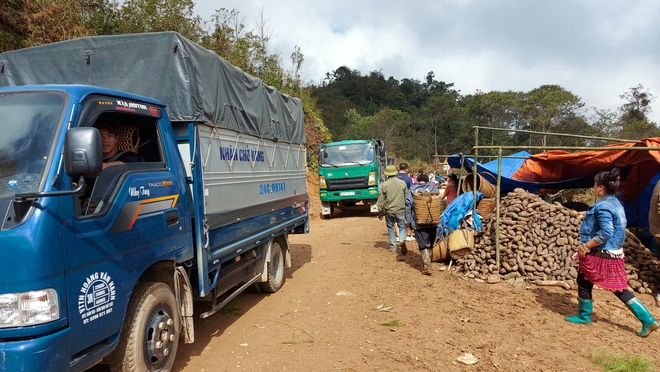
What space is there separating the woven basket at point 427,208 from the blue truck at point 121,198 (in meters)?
2.76

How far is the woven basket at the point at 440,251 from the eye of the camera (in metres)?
7.21

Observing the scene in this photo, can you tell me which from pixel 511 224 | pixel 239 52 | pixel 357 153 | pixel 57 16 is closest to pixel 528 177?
pixel 511 224

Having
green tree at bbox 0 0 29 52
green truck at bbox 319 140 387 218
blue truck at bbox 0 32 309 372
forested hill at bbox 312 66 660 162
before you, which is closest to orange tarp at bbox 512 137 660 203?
green truck at bbox 319 140 387 218

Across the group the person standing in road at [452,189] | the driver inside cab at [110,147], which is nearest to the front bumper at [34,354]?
the driver inside cab at [110,147]

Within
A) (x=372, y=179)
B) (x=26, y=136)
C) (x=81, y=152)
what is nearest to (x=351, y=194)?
(x=372, y=179)

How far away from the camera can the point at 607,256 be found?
436cm

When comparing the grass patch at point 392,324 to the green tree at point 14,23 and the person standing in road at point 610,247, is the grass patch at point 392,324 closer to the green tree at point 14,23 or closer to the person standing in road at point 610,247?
the person standing in road at point 610,247

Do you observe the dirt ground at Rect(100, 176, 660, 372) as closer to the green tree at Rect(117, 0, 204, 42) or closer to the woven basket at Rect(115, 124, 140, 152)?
the woven basket at Rect(115, 124, 140, 152)

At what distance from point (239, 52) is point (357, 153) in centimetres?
860

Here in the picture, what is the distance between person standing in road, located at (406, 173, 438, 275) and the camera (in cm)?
688

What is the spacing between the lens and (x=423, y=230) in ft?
22.8

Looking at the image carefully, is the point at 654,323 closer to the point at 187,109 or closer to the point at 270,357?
the point at 270,357

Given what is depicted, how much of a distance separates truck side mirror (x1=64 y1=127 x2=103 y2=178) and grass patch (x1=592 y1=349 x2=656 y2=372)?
14.5 ft

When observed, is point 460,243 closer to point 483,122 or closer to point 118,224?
point 118,224
